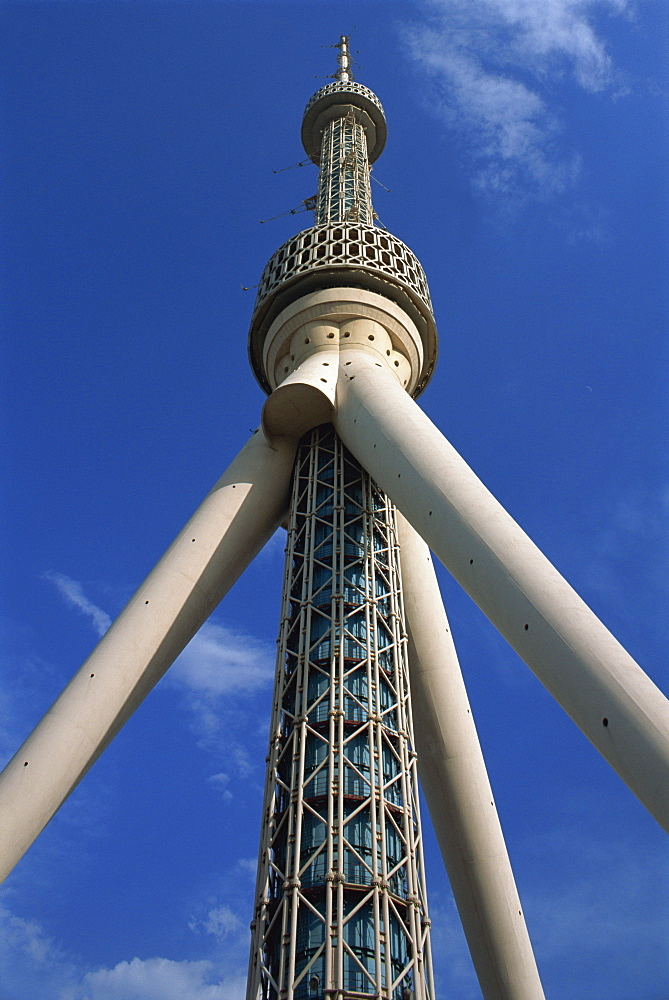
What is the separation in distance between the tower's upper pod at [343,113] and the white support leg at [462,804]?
2347 cm

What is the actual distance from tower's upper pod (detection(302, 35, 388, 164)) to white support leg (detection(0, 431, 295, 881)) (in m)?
20.8


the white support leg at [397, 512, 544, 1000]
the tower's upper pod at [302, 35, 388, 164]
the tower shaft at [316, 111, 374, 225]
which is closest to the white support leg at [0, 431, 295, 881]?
the white support leg at [397, 512, 544, 1000]

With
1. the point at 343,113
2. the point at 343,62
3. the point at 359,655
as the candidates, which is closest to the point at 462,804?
the point at 359,655

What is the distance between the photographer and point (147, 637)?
18141 millimetres

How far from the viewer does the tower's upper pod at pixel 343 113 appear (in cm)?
3784

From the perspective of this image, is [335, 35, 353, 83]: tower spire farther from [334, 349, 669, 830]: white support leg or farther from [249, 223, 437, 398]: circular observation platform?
[334, 349, 669, 830]: white support leg

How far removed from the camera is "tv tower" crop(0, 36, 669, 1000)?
45.7 ft

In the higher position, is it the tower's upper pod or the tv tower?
the tower's upper pod

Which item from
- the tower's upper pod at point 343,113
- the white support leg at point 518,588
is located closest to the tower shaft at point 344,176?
the tower's upper pod at point 343,113

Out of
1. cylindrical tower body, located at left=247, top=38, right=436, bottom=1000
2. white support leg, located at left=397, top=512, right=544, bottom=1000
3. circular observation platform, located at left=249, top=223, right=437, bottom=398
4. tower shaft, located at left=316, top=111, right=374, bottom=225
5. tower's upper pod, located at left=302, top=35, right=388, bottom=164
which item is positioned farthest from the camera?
tower's upper pod, located at left=302, top=35, right=388, bottom=164

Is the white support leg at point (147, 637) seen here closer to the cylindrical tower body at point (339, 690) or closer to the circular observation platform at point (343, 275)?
the cylindrical tower body at point (339, 690)

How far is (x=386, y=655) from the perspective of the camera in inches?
755

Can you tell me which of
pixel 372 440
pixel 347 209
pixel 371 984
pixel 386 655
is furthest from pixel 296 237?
pixel 371 984

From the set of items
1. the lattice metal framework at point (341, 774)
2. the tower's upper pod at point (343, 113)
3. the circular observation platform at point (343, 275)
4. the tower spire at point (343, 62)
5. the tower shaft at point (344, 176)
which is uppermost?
the tower spire at point (343, 62)
